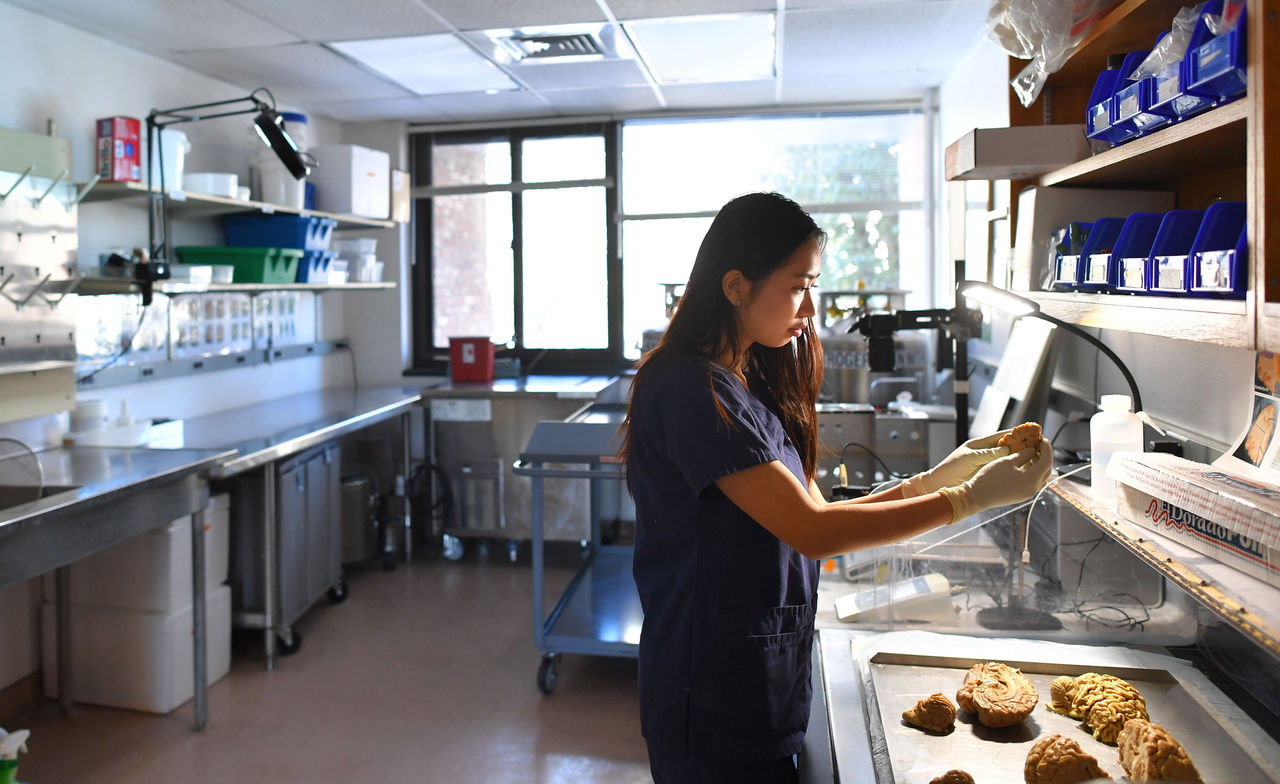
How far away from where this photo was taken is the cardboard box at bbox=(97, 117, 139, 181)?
10.2 feet

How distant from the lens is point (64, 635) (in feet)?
9.93

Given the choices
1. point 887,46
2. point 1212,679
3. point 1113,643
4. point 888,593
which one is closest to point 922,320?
point 888,593

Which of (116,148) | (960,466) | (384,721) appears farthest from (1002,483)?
(116,148)

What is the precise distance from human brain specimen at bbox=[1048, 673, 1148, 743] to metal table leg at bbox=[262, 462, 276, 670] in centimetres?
277

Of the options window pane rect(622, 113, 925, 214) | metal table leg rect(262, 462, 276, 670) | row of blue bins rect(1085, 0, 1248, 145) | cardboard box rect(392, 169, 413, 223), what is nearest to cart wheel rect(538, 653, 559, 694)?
metal table leg rect(262, 462, 276, 670)

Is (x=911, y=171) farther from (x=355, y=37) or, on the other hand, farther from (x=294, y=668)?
(x=294, y=668)

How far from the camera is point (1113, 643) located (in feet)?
5.21

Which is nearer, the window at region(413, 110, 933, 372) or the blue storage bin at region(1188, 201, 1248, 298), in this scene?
the blue storage bin at region(1188, 201, 1248, 298)

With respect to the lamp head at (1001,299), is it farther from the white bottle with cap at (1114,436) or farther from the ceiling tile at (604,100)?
the ceiling tile at (604,100)

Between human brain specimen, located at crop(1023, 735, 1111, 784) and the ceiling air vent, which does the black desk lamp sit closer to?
the ceiling air vent

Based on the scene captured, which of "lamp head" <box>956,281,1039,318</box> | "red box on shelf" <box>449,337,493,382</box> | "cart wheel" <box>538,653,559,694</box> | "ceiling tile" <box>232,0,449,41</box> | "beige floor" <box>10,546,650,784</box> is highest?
"ceiling tile" <box>232,0,449,41</box>

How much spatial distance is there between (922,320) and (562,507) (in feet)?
9.52

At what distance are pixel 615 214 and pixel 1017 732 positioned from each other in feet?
13.6

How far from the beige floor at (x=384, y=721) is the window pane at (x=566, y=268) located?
1.95 m
